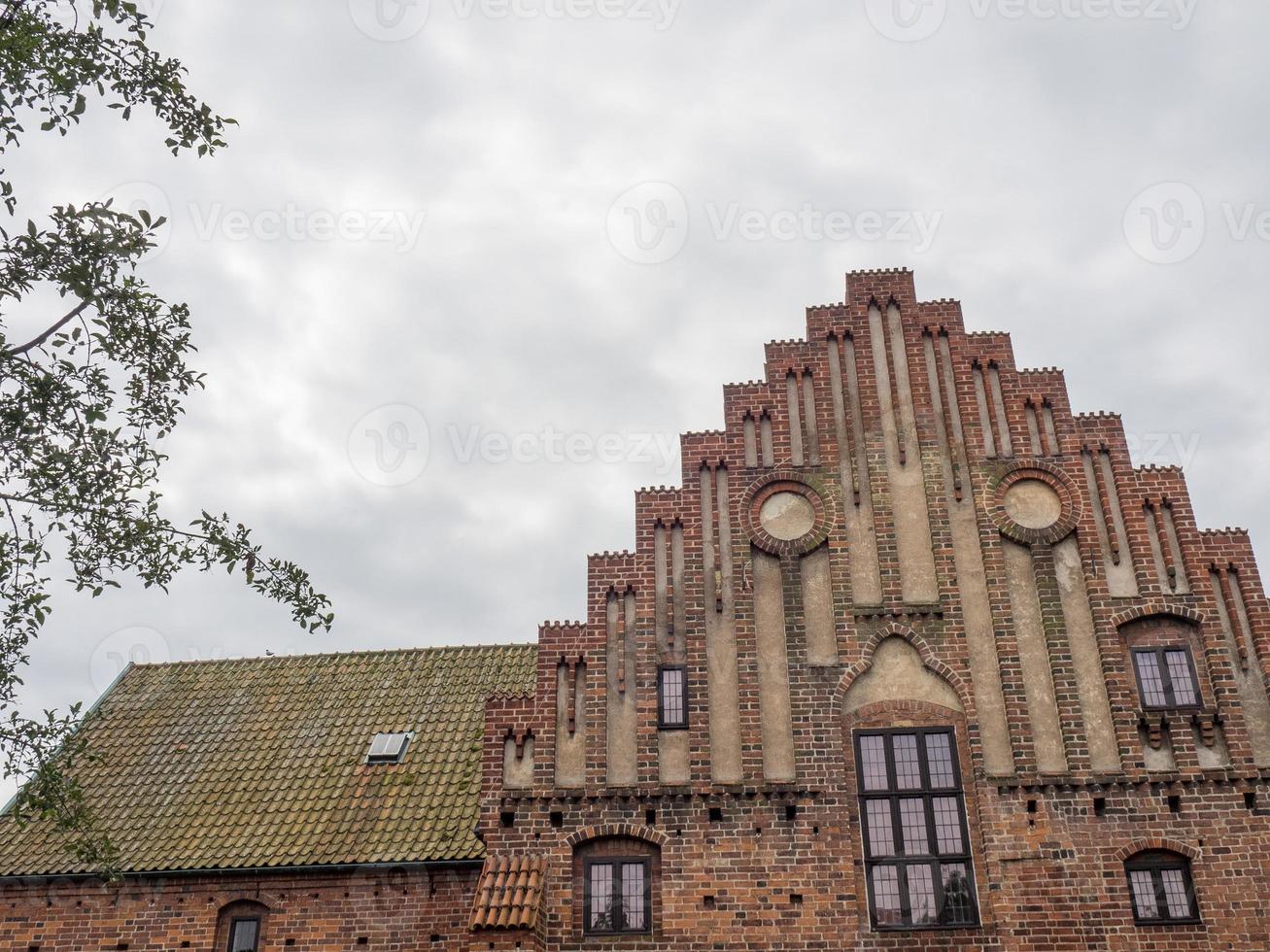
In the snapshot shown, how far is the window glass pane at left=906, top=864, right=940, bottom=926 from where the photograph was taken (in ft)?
49.3

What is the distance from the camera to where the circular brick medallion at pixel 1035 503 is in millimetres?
17047

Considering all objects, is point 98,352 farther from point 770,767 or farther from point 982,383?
point 982,383

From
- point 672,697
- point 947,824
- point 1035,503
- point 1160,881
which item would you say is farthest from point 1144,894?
point 672,697

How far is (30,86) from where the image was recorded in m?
11.3

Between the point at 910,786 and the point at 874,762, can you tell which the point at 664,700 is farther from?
the point at 910,786

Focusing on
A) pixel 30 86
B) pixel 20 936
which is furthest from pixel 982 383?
pixel 20 936

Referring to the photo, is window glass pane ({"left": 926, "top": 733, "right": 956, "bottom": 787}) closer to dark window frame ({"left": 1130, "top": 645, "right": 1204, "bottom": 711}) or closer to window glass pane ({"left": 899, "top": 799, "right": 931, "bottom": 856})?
window glass pane ({"left": 899, "top": 799, "right": 931, "bottom": 856})

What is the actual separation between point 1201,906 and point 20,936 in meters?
19.2

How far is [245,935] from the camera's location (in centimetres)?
1870

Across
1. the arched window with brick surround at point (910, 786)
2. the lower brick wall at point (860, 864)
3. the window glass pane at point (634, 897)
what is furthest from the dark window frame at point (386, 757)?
the arched window with brick surround at point (910, 786)

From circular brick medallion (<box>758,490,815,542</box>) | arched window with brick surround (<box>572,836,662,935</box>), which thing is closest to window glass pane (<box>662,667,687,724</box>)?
arched window with brick surround (<box>572,836,662,935</box>)

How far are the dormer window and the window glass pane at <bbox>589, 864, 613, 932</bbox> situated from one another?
6.65 metres

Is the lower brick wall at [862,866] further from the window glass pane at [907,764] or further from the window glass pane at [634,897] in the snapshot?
the window glass pane at [907,764]

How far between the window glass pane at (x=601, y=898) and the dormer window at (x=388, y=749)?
6.65m
